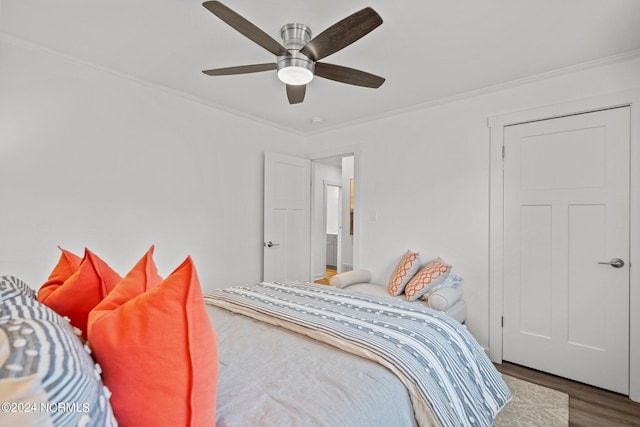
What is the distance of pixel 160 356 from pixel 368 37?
2205 mm

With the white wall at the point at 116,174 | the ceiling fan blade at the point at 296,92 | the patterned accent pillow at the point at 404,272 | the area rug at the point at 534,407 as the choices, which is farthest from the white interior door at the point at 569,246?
the white wall at the point at 116,174

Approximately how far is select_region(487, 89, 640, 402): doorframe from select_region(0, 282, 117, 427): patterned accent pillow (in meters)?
3.10

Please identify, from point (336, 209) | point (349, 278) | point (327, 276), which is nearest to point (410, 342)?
point (349, 278)

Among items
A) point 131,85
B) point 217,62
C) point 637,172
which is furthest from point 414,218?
point 131,85

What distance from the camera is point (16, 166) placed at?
2203 millimetres

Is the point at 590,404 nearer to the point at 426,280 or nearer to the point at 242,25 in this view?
the point at 426,280

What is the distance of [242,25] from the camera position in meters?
1.56

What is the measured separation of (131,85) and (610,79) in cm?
394

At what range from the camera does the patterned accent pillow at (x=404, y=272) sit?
10.4 ft

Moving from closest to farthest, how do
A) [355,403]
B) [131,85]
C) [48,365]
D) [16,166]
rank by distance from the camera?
[48,365] → [355,403] → [16,166] → [131,85]

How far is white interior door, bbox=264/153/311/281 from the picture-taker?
3.88 m

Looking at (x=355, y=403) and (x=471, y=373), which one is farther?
(x=471, y=373)

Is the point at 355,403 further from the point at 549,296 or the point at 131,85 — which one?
the point at 131,85

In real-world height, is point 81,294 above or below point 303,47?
below
